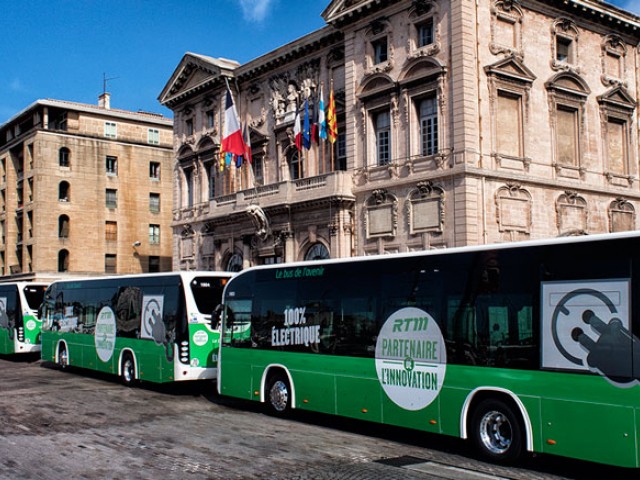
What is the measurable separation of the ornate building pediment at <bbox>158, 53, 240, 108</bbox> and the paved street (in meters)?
23.8

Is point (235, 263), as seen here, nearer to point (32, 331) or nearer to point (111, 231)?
point (32, 331)

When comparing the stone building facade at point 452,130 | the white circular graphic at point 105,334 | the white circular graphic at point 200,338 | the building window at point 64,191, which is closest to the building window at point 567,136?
the stone building facade at point 452,130

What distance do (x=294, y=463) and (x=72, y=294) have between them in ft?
54.3

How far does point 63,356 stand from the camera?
26.4 metres

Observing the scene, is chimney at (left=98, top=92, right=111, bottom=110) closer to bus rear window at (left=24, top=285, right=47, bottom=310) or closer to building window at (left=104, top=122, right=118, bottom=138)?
building window at (left=104, top=122, right=118, bottom=138)

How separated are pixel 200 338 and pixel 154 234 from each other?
43232mm

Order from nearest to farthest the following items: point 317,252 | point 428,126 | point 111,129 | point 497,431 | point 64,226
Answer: point 497,431
point 428,126
point 317,252
point 64,226
point 111,129

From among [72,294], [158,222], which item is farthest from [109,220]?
[72,294]

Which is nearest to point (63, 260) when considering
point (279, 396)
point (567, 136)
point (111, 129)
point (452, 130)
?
point (111, 129)

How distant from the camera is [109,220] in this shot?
59.5 m

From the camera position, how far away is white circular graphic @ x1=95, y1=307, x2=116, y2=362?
22.8 metres

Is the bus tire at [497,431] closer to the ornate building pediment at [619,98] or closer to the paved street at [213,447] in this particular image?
the paved street at [213,447]

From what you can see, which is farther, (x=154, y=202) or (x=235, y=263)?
(x=154, y=202)

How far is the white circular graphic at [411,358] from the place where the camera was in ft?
41.0
